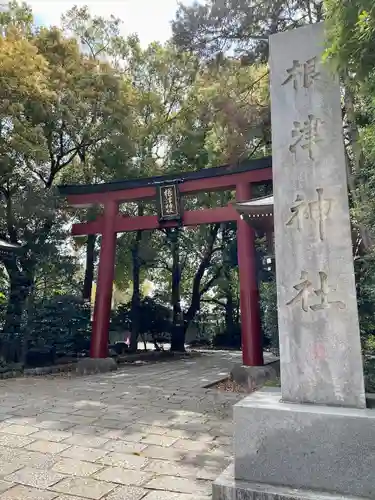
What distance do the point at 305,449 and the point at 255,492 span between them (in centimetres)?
41

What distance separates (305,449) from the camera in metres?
2.39

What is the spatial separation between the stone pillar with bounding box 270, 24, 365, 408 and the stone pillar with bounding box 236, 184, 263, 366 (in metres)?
4.73

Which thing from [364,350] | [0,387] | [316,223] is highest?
[316,223]

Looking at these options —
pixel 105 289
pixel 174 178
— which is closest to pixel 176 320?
pixel 105 289

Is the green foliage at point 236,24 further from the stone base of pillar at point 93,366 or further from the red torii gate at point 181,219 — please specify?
the stone base of pillar at point 93,366

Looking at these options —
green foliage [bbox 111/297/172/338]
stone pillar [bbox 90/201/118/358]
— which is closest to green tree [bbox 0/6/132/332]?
stone pillar [bbox 90/201/118/358]

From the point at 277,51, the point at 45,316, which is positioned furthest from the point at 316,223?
the point at 45,316

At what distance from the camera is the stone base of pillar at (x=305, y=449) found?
7.51 feet

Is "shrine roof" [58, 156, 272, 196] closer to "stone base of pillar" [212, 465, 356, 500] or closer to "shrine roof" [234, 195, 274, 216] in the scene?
"shrine roof" [234, 195, 274, 216]

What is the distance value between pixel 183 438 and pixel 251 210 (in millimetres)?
3694

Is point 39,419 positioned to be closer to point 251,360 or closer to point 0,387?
point 0,387

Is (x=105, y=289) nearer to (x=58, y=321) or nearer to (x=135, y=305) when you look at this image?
(x=58, y=321)

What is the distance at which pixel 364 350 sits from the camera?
5.33 metres

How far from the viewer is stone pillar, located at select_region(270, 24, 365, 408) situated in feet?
8.71
